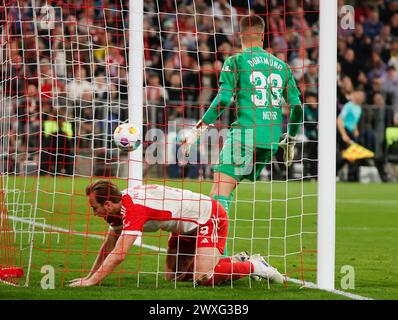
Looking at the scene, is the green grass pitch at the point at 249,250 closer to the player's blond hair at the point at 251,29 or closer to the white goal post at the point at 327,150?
the white goal post at the point at 327,150

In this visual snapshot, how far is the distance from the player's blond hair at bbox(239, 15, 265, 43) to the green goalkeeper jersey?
10 cm

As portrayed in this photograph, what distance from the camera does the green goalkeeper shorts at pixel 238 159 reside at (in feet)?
28.1

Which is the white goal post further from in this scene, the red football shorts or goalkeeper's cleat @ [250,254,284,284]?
the red football shorts

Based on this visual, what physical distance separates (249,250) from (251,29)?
9.44 feet

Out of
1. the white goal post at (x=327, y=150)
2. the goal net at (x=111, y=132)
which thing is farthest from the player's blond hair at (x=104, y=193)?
the white goal post at (x=327, y=150)

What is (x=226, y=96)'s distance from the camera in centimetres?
837

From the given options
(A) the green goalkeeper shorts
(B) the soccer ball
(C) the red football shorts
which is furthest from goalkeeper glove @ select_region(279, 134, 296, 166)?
(B) the soccer ball

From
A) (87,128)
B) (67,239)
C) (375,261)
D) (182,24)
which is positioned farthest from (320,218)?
(182,24)

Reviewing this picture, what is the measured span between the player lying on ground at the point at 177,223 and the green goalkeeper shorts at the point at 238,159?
66 cm

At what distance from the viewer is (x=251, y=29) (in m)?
8.56

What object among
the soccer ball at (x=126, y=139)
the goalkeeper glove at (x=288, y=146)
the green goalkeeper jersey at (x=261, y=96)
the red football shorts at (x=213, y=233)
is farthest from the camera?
the goalkeeper glove at (x=288, y=146)

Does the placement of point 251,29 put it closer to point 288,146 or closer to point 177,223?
point 288,146

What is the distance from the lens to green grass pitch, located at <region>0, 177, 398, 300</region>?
7.28m

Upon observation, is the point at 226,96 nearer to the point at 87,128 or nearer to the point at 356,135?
the point at 87,128
